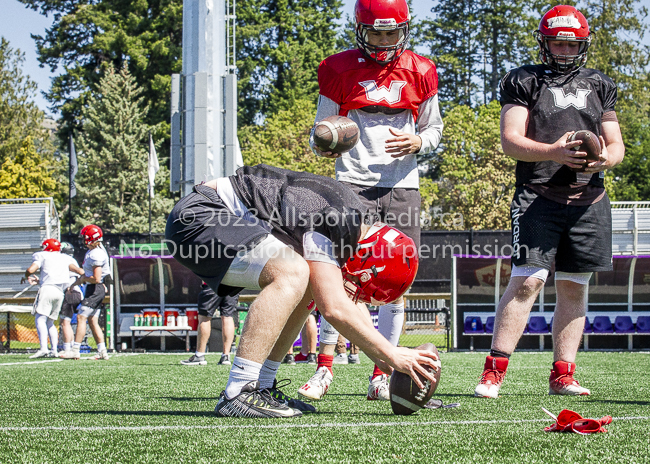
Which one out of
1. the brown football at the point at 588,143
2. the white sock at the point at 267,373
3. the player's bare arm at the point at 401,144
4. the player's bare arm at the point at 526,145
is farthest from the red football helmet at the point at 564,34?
the white sock at the point at 267,373

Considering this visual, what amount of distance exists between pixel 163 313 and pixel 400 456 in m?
11.2

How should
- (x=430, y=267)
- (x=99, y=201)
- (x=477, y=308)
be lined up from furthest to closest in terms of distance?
1. (x=99, y=201)
2. (x=430, y=267)
3. (x=477, y=308)

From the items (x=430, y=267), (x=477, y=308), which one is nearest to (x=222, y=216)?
(x=477, y=308)

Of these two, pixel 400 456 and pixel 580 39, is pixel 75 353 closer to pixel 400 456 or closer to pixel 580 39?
pixel 580 39

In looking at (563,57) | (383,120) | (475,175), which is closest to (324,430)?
(383,120)

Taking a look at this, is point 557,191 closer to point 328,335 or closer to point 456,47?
point 328,335

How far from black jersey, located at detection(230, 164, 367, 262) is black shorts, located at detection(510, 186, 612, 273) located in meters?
1.49

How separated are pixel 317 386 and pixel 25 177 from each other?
30205mm

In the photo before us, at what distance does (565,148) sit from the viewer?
427cm

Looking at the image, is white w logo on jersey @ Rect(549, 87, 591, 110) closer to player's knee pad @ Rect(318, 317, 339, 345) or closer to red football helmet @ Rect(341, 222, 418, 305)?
red football helmet @ Rect(341, 222, 418, 305)

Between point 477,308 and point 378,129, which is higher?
point 378,129

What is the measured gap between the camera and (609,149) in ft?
15.4

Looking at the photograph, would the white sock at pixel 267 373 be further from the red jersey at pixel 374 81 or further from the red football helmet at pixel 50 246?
the red football helmet at pixel 50 246

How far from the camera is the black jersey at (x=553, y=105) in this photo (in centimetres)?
457
